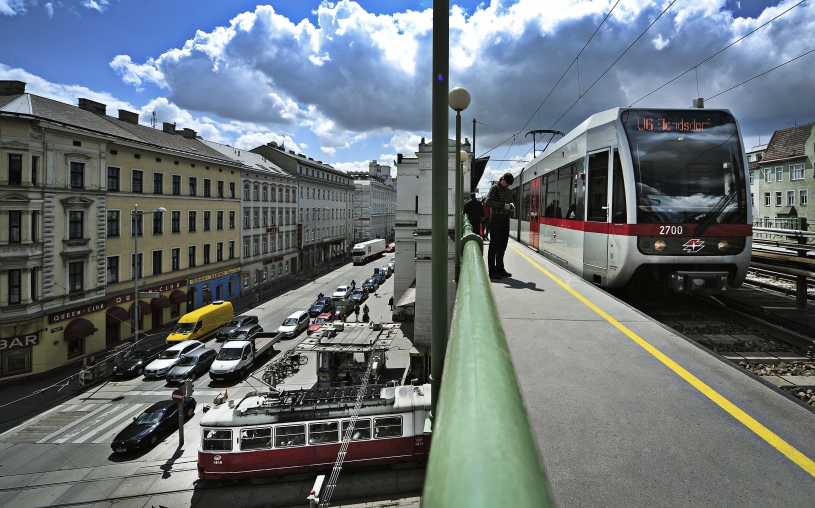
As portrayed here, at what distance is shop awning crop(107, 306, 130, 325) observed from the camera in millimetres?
28891

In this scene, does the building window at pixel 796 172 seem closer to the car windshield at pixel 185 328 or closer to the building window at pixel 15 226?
the car windshield at pixel 185 328

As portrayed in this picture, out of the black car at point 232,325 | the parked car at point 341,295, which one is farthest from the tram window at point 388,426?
the parked car at point 341,295

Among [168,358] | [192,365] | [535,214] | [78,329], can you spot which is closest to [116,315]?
[78,329]

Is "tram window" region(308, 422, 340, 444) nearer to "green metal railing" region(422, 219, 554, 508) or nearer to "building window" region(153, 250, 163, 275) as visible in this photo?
"green metal railing" region(422, 219, 554, 508)

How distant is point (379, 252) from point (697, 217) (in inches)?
2776

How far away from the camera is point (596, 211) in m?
8.71

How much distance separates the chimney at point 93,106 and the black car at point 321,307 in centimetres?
2136

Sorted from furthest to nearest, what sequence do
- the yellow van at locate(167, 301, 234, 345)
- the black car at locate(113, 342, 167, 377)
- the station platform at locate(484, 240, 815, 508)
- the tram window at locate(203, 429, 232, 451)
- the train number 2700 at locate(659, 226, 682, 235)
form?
the yellow van at locate(167, 301, 234, 345) → the black car at locate(113, 342, 167, 377) → the tram window at locate(203, 429, 232, 451) → the train number 2700 at locate(659, 226, 682, 235) → the station platform at locate(484, 240, 815, 508)

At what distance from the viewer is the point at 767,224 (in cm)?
3878

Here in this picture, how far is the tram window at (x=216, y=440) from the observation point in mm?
14836

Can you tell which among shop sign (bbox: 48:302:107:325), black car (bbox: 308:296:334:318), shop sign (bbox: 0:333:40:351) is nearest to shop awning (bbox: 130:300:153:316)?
shop sign (bbox: 48:302:107:325)

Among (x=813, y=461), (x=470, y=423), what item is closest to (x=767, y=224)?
(x=813, y=461)

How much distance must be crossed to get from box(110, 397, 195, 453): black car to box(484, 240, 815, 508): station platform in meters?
17.3

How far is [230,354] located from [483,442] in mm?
26463
